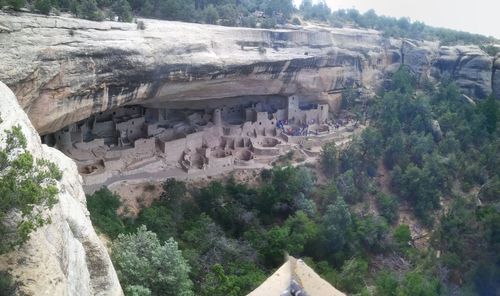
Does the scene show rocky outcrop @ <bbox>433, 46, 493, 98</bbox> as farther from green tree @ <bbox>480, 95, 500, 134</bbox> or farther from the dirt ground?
the dirt ground

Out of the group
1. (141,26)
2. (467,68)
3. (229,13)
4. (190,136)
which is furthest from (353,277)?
(467,68)

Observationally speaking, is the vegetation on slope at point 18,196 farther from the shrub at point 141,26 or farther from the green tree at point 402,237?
the green tree at point 402,237

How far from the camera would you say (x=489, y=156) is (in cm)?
2050

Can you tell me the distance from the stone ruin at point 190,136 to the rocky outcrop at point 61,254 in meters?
7.02

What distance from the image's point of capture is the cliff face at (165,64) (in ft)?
35.3

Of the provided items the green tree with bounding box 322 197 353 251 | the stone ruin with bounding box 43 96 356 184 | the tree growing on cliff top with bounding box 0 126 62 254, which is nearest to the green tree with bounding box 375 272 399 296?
the green tree with bounding box 322 197 353 251

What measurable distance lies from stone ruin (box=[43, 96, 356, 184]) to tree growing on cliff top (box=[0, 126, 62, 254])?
8.43 metres

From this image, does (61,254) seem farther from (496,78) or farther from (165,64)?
(496,78)

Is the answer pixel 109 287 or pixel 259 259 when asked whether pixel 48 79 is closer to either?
pixel 109 287

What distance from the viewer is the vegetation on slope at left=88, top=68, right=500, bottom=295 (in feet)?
45.3

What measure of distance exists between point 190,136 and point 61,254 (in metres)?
12.1

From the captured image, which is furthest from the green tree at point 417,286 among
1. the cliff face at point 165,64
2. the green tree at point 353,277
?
the cliff face at point 165,64

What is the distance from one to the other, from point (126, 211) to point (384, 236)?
8.68 m

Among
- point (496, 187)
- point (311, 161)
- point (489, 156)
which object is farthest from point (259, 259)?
point (489, 156)
